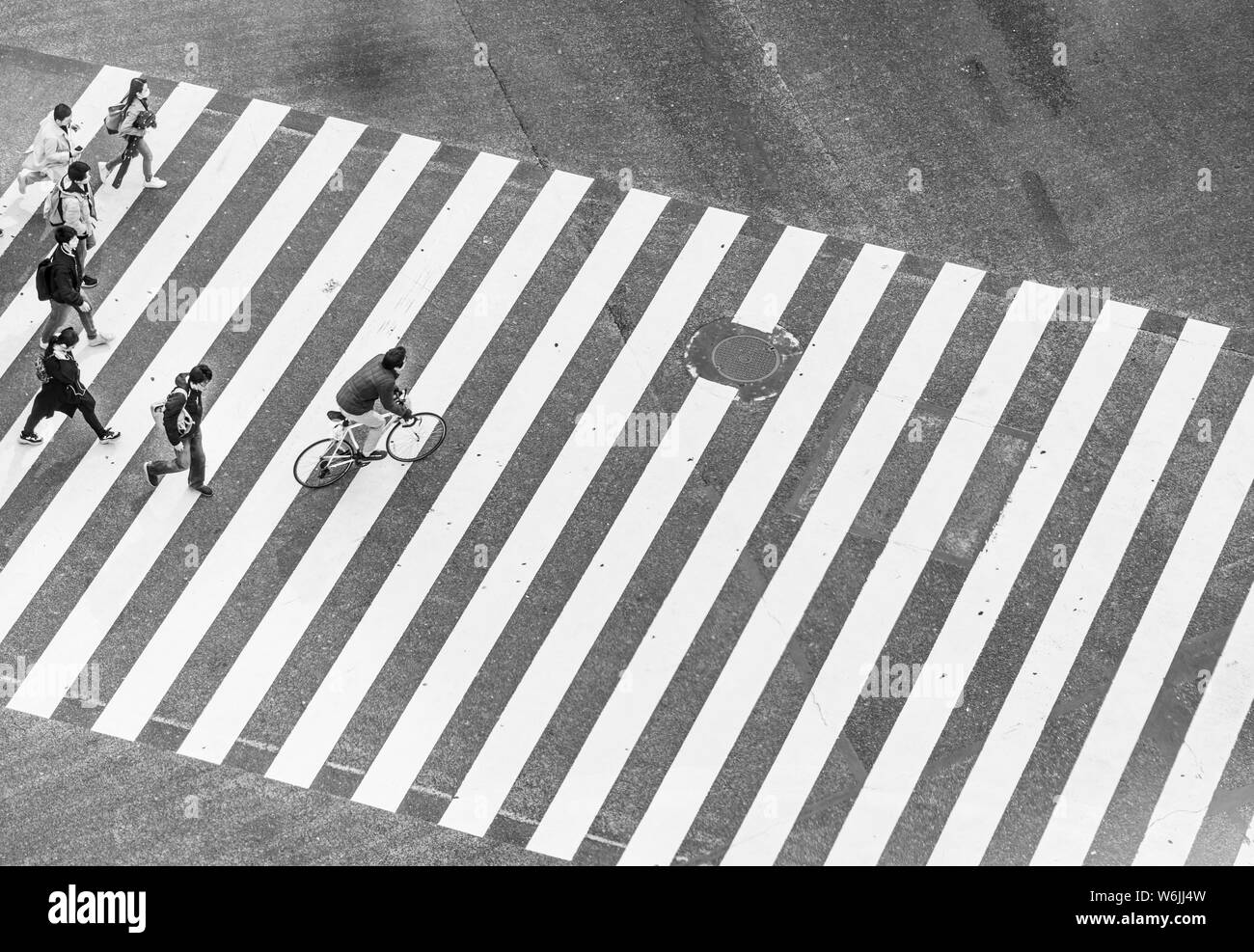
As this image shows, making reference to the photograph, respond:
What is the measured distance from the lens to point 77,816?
47.0 ft

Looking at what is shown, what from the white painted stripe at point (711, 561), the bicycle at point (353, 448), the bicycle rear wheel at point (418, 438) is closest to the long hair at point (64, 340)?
the bicycle at point (353, 448)

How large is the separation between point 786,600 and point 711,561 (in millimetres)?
943

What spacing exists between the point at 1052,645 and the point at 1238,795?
2.36 meters

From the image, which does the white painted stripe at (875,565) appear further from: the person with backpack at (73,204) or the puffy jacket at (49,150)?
the puffy jacket at (49,150)

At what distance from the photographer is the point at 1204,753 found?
14.6m

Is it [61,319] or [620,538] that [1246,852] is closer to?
[620,538]

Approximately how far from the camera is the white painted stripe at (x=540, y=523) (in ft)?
48.0

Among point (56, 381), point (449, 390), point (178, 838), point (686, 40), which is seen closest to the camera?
point (178, 838)

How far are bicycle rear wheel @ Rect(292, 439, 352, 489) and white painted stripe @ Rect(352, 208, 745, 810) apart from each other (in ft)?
5.15

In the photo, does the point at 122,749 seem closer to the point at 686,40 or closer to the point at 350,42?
the point at 350,42

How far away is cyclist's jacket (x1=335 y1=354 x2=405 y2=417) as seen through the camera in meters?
15.0

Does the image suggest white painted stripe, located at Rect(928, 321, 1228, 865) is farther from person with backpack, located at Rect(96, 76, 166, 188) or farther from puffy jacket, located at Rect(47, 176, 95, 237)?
person with backpack, located at Rect(96, 76, 166, 188)

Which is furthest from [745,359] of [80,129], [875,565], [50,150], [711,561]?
[80,129]

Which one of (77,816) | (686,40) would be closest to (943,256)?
(686,40)
